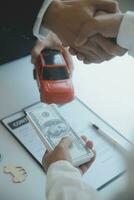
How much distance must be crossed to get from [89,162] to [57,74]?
9.8 inches

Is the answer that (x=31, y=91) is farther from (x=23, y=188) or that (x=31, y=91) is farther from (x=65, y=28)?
(x=23, y=188)

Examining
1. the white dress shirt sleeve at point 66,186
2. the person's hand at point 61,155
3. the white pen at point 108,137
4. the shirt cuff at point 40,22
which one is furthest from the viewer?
the shirt cuff at point 40,22

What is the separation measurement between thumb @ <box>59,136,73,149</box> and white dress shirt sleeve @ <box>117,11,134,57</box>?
0.24m

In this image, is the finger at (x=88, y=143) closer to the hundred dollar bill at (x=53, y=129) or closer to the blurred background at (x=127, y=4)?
the hundred dollar bill at (x=53, y=129)

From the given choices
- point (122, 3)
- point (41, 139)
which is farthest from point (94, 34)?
point (122, 3)

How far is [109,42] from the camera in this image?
906mm

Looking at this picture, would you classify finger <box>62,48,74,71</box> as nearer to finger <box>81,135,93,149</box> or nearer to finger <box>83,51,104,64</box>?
finger <box>83,51,104,64</box>

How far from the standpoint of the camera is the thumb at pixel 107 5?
910 mm

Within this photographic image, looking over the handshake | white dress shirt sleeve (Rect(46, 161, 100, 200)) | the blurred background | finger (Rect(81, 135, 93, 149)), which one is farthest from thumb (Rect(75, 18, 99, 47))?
the blurred background

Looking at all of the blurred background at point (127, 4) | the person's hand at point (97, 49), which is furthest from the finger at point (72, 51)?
the blurred background at point (127, 4)

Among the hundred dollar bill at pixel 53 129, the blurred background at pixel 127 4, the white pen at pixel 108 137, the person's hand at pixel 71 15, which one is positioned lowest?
the blurred background at pixel 127 4

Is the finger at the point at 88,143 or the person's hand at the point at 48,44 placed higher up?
the person's hand at the point at 48,44

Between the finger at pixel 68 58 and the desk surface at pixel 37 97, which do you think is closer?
the desk surface at pixel 37 97

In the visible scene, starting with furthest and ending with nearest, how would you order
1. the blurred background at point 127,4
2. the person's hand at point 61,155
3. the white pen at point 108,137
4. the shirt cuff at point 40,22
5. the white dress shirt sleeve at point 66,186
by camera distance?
1. the blurred background at point 127,4
2. the shirt cuff at point 40,22
3. the white pen at point 108,137
4. the person's hand at point 61,155
5. the white dress shirt sleeve at point 66,186
